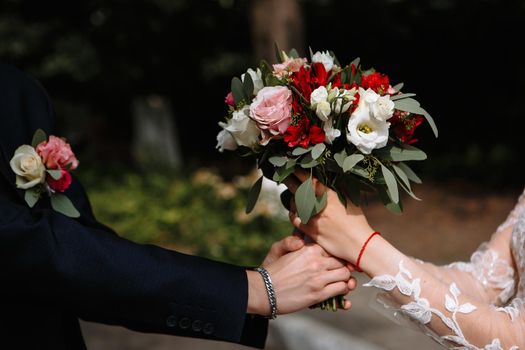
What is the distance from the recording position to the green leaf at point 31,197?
7.24 feet

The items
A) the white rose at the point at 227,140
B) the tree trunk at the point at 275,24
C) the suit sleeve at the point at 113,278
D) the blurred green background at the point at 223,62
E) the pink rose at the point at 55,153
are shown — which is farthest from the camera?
the blurred green background at the point at 223,62

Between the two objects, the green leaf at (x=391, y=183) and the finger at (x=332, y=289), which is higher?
the green leaf at (x=391, y=183)

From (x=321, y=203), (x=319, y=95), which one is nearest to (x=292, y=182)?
(x=321, y=203)

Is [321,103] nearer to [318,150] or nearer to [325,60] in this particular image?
[318,150]

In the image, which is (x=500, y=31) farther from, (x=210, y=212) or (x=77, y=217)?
(x=77, y=217)

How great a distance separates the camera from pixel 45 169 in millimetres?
2281

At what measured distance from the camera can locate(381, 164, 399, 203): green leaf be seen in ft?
7.31

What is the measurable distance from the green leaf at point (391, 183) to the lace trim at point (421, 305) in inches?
10.5

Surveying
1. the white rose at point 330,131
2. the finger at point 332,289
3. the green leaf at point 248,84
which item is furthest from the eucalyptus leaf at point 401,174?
the green leaf at point 248,84

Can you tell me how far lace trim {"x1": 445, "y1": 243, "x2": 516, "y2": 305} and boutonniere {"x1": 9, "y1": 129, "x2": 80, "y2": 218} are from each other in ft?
5.17

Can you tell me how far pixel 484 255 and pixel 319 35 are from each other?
31.1 feet

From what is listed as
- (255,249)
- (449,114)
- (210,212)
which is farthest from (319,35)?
(255,249)

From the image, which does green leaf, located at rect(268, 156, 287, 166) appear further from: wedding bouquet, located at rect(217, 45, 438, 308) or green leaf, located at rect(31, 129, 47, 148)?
green leaf, located at rect(31, 129, 47, 148)

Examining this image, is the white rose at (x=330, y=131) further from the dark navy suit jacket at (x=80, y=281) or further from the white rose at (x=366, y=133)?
the dark navy suit jacket at (x=80, y=281)
